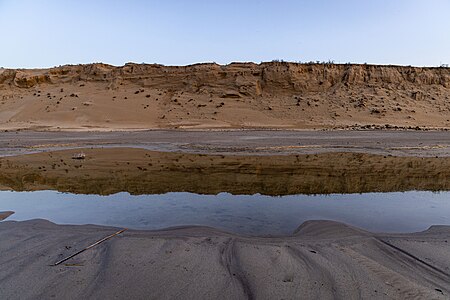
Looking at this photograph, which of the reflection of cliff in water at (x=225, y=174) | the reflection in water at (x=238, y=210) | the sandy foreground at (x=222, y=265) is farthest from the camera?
the reflection of cliff in water at (x=225, y=174)

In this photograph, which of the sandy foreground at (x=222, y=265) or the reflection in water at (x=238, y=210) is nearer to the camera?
the sandy foreground at (x=222, y=265)

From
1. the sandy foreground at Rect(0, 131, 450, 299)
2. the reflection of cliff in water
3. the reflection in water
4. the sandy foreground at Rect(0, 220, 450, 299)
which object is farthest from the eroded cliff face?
the sandy foreground at Rect(0, 220, 450, 299)

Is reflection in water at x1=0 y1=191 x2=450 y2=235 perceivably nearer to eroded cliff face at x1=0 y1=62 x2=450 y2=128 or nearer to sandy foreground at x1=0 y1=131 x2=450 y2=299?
sandy foreground at x1=0 y1=131 x2=450 y2=299

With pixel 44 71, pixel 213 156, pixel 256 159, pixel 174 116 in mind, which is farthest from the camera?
pixel 44 71

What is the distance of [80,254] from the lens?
136 inches

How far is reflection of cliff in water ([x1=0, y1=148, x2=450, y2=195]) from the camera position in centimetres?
692

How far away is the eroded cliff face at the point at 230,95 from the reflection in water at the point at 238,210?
20.0 metres

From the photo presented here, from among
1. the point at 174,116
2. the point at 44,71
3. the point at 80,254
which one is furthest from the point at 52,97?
the point at 80,254

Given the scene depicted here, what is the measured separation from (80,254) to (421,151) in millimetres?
12787

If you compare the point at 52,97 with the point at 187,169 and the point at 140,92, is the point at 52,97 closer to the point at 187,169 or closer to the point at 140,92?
the point at 140,92

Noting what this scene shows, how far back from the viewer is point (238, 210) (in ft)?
17.6

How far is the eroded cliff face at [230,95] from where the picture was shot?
28000mm

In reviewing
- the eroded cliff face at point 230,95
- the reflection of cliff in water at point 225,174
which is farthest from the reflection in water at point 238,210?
the eroded cliff face at point 230,95

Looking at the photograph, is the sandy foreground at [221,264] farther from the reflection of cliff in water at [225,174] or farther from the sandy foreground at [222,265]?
the reflection of cliff in water at [225,174]
